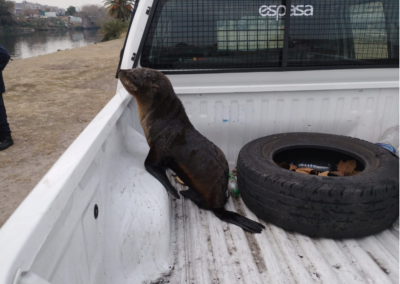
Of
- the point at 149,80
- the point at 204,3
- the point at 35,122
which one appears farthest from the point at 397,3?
the point at 35,122

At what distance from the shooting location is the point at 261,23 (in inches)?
108

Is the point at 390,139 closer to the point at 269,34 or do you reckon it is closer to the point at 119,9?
the point at 269,34

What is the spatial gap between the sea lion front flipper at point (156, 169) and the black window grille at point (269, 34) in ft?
2.81

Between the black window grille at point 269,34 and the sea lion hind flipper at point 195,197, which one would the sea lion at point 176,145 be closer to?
the sea lion hind flipper at point 195,197

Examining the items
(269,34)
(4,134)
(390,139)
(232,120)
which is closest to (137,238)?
(232,120)

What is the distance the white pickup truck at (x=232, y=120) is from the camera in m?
1.80

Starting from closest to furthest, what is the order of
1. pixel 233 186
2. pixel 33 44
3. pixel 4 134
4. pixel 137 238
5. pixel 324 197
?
1. pixel 137 238
2. pixel 324 197
3. pixel 233 186
4. pixel 4 134
5. pixel 33 44

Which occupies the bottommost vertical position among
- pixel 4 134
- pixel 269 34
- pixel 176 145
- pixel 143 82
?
pixel 4 134

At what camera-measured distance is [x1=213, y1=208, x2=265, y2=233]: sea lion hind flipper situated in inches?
94.2

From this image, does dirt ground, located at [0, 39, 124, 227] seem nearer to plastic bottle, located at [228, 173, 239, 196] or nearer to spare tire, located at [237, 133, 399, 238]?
plastic bottle, located at [228, 173, 239, 196]

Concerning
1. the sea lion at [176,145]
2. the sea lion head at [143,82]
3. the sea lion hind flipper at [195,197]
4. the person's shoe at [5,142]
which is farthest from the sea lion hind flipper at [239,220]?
the person's shoe at [5,142]

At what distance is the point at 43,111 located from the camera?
7.99m

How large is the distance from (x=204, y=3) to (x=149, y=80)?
0.81 metres

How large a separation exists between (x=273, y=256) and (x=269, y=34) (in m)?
1.83
